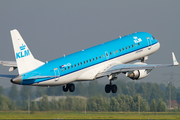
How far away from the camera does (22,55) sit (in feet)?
175

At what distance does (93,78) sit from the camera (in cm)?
6188

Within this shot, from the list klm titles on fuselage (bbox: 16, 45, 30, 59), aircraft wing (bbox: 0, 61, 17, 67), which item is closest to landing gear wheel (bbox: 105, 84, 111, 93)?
aircraft wing (bbox: 0, 61, 17, 67)

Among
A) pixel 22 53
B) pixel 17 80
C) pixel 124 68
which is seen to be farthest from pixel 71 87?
pixel 17 80

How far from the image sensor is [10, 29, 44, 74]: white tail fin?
52281 mm

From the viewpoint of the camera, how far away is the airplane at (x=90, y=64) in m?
53.7

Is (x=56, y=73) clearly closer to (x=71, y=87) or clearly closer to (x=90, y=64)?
(x=90, y=64)

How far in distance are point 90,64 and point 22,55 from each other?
11145mm

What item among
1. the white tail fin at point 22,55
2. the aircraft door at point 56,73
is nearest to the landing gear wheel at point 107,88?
the aircraft door at point 56,73

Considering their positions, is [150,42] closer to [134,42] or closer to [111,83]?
[134,42]

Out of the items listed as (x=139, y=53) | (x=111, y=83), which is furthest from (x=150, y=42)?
(x=111, y=83)

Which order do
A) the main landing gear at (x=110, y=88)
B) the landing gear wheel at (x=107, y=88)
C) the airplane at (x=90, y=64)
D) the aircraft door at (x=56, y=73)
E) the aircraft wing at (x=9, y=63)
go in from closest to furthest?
the airplane at (x=90, y=64), the aircraft door at (x=56, y=73), the aircraft wing at (x=9, y=63), the main landing gear at (x=110, y=88), the landing gear wheel at (x=107, y=88)

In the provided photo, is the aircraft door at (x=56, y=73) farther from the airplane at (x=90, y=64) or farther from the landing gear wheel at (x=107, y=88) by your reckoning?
the landing gear wheel at (x=107, y=88)

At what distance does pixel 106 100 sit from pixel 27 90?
13.8 meters

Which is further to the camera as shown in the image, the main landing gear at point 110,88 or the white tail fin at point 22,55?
the main landing gear at point 110,88
